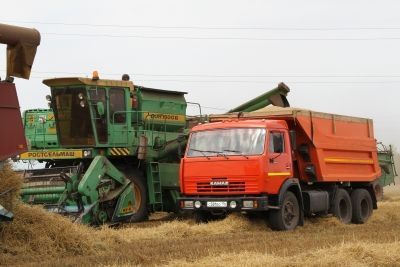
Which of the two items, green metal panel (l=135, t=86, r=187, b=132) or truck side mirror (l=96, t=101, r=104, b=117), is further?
green metal panel (l=135, t=86, r=187, b=132)

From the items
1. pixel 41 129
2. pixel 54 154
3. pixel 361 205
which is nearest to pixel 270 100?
pixel 361 205

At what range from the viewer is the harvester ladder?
1595cm

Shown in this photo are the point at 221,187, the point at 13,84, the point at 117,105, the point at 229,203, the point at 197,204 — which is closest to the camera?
the point at 13,84

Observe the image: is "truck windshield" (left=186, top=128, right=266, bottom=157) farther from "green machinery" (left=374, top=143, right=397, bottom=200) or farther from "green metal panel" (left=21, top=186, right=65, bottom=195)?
"green machinery" (left=374, top=143, right=397, bottom=200)

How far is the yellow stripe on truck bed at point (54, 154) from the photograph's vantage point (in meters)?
15.2

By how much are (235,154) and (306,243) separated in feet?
10.4

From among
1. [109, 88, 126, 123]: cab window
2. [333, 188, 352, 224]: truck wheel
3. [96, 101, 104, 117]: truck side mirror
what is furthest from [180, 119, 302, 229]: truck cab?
[96, 101, 104, 117]: truck side mirror

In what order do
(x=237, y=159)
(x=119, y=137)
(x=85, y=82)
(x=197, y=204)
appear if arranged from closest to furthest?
1. (x=237, y=159)
2. (x=197, y=204)
3. (x=85, y=82)
4. (x=119, y=137)

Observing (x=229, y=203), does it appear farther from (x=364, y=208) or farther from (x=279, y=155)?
(x=364, y=208)

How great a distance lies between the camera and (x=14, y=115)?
27.3ft

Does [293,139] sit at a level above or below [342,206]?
above

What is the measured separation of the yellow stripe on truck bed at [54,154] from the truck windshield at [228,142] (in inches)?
114

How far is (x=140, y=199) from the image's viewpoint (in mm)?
15625

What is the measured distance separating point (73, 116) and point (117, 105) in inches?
43.4
